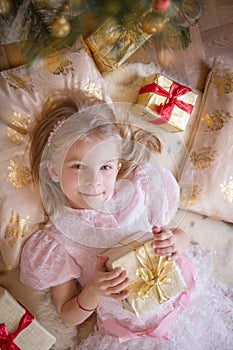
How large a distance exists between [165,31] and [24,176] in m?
0.59

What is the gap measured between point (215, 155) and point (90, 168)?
1.73ft

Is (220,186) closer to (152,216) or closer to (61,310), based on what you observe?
(152,216)

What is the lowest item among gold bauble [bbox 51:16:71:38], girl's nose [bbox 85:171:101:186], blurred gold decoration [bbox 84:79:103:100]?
girl's nose [bbox 85:171:101:186]

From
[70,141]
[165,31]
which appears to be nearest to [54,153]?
[70,141]

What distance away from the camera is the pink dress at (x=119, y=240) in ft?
3.48

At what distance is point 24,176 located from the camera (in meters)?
1.11

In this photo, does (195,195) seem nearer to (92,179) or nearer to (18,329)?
(92,179)

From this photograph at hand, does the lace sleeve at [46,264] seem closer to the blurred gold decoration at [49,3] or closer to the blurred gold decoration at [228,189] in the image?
the blurred gold decoration at [228,189]

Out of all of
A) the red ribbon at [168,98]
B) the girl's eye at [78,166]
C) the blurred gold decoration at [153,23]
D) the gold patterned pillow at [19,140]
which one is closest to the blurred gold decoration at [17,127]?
the gold patterned pillow at [19,140]

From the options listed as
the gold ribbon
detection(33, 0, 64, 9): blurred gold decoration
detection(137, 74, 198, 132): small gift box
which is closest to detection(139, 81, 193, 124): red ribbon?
detection(137, 74, 198, 132): small gift box

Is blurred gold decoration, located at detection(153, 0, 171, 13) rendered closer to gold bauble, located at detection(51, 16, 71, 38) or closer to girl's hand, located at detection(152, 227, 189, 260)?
gold bauble, located at detection(51, 16, 71, 38)

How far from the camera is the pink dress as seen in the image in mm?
1060

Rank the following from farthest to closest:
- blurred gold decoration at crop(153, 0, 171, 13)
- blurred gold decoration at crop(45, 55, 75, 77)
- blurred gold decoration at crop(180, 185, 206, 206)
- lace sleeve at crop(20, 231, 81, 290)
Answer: blurred gold decoration at crop(180, 185, 206, 206)
blurred gold decoration at crop(45, 55, 75, 77)
lace sleeve at crop(20, 231, 81, 290)
blurred gold decoration at crop(153, 0, 171, 13)

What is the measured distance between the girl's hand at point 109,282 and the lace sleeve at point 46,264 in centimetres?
12
